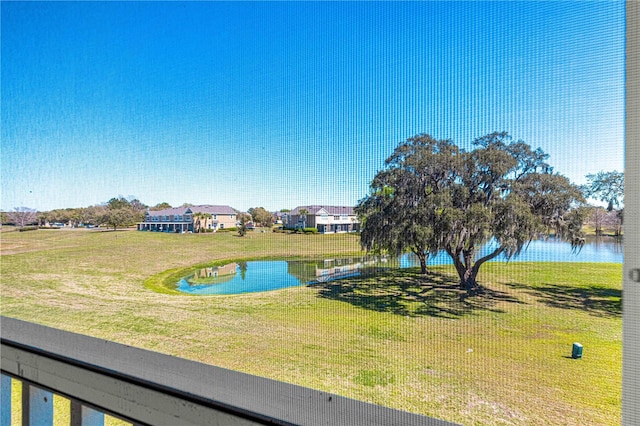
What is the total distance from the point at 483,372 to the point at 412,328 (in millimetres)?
119

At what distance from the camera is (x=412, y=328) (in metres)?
0.55

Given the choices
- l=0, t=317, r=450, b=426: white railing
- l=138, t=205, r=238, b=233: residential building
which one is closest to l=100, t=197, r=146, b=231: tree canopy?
l=138, t=205, r=238, b=233: residential building

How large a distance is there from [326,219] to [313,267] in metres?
0.12

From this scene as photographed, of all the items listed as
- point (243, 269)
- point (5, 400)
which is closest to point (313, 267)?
point (243, 269)

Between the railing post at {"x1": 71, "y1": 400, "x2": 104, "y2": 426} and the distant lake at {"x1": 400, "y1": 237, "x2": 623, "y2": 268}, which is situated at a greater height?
the distant lake at {"x1": 400, "y1": 237, "x2": 623, "y2": 268}

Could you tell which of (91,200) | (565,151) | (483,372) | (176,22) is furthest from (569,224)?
(91,200)

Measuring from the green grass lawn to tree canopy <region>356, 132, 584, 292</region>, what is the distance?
4 cm

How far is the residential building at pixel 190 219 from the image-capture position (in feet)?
2.81

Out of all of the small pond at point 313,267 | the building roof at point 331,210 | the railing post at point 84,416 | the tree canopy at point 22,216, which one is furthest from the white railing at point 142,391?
the tree canopy at point 22,216

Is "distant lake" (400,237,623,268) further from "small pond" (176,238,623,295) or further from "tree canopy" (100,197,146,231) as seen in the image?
"tree canopy" (100,197,146,231)

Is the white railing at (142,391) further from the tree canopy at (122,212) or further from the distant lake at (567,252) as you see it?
the tree canopy at (122,212)

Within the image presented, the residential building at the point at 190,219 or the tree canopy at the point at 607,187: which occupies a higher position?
the tree canopy at the point at 607,187

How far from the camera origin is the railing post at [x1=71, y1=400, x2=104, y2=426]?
0.71m

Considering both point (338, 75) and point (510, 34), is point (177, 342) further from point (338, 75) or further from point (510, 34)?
point (510, 34)
